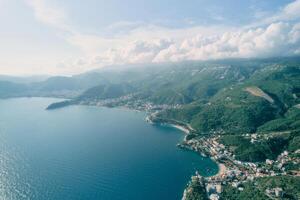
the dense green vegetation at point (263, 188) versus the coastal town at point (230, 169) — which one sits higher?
the dense green vegetation at point (263, 188)

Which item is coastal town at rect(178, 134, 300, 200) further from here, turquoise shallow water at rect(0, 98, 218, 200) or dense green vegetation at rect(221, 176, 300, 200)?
turquoise shallow water at rect(0, 98, 218, 200)

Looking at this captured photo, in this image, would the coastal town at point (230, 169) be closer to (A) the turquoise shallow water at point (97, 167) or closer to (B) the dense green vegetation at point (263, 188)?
(B) the dense green vegetation at point (263, 188)

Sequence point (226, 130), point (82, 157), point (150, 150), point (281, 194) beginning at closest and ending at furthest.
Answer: point (281, 194) → point (82, 157) → point (150, 150) → point (226, 130)

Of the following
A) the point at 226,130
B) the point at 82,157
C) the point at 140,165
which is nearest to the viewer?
the point at 140,165

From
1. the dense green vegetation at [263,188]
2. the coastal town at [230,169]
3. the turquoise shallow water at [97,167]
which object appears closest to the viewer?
the dense green vegetation at [263,188]

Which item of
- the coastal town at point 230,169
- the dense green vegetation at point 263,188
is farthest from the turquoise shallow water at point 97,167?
the dense green vegetation at point 263,188

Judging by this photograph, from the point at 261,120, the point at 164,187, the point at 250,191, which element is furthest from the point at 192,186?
the point at 261,120

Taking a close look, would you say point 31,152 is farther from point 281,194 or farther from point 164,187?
point 281,194

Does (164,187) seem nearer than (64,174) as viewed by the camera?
Yes

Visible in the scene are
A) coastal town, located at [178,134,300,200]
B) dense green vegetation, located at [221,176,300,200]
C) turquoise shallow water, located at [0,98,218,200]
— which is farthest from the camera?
turquoise shallow water, located at [0,98,218,200]

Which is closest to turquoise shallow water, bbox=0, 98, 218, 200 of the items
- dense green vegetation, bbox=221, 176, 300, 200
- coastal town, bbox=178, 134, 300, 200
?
coastal town, bbox=178, 134, 300, 200

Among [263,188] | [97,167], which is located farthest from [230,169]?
[97,167]
